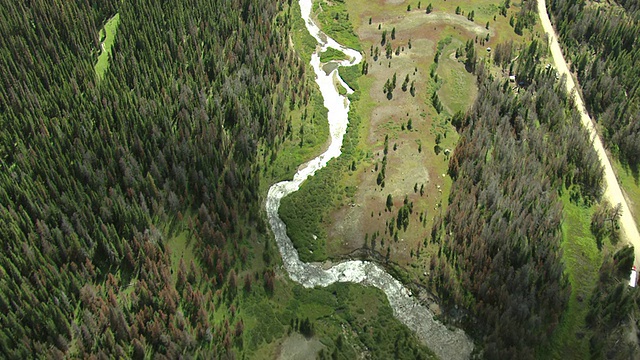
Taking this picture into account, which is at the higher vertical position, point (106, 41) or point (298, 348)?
point (106, 41)

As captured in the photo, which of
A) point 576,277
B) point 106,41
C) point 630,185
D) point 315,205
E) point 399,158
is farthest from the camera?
point 106,41

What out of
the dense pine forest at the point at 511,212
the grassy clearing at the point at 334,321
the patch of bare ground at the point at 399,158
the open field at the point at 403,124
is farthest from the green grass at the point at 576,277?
the patch of bare ground at the point at 399,158

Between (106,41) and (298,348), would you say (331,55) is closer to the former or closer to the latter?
(106,41)

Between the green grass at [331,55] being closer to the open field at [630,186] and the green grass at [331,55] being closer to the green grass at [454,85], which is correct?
the green grass at [454,85]

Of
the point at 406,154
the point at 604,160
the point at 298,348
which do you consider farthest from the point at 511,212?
the point at 298,348

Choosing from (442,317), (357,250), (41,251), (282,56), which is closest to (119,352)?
(41,251)

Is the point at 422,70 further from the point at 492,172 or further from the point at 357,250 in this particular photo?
the point at 357,250
